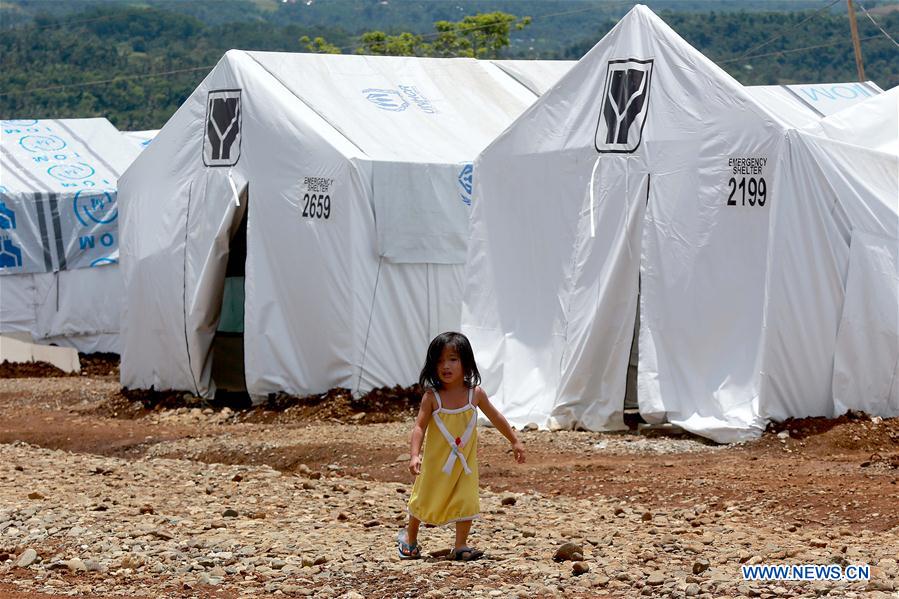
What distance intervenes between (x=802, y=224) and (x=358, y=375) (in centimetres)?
489

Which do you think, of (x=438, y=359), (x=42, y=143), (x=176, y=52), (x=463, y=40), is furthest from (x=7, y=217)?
(x=176, y=52)

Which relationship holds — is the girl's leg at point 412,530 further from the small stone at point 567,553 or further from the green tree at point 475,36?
the green tree at point 475,36

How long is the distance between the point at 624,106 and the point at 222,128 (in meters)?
4.91

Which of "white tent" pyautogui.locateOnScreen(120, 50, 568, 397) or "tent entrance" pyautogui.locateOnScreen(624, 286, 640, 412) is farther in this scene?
"white tent" pyautogui.locateOnScreen(120, 50, 568, 397)

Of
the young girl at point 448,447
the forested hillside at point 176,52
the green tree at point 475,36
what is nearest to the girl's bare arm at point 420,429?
the young girl at point 448,447

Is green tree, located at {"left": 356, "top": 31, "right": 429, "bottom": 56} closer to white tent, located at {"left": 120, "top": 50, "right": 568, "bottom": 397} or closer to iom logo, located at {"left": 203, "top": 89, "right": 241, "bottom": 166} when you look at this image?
white tent, located at {"left": 120, "top": 50, "right": 568, "bottom": 397}

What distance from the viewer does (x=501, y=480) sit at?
31.9 ft

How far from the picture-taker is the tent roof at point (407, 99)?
1495cm

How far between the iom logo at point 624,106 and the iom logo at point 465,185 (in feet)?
8.77

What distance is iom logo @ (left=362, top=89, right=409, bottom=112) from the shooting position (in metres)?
15.7

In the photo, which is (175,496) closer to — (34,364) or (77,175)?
(34,364)

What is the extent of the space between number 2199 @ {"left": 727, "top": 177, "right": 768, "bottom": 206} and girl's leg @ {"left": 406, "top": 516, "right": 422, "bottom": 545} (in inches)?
192

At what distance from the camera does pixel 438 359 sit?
7.18 meters

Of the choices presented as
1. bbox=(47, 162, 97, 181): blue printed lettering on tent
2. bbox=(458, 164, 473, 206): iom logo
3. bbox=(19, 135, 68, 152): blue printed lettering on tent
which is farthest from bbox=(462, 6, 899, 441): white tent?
bbox=(19, 135, 68, 152): blue printed lettering on tent
